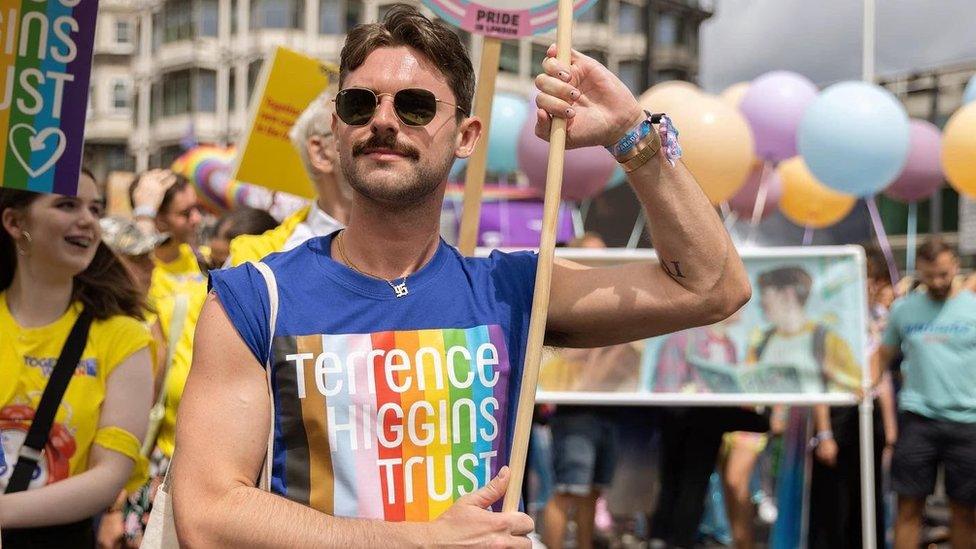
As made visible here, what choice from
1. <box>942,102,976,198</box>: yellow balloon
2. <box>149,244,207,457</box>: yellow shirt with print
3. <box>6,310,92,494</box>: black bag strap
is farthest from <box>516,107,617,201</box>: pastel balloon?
<box>6,310,92,494</box>: black bag strap

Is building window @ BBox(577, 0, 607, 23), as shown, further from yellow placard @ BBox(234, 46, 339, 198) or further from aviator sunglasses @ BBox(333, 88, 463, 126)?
aviator sunglasses @ BBox(333, 88, 463, 126)

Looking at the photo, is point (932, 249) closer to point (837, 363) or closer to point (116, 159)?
point (837, 363)

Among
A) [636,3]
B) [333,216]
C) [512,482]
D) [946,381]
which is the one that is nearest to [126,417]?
[333,216]

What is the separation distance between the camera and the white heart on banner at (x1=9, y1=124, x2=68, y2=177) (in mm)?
2721

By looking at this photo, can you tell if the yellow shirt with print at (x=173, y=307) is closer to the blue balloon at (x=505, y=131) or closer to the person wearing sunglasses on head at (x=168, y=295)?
the person wearing sunglasses on head at (x=168, y=295)

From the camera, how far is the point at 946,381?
21.7ft

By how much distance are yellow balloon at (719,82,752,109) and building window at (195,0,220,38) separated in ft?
123

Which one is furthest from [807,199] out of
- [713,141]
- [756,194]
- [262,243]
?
[262,243]

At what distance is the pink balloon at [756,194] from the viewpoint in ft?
33.9

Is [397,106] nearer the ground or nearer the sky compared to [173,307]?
nearer the sky

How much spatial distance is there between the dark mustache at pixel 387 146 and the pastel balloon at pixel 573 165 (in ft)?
23.6

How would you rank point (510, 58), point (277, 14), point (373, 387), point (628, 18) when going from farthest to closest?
point (277, 14) < point (628, 18) < point (510, 58) < point (373, 387)

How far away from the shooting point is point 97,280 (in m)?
3.39

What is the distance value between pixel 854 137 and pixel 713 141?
3.85ft
